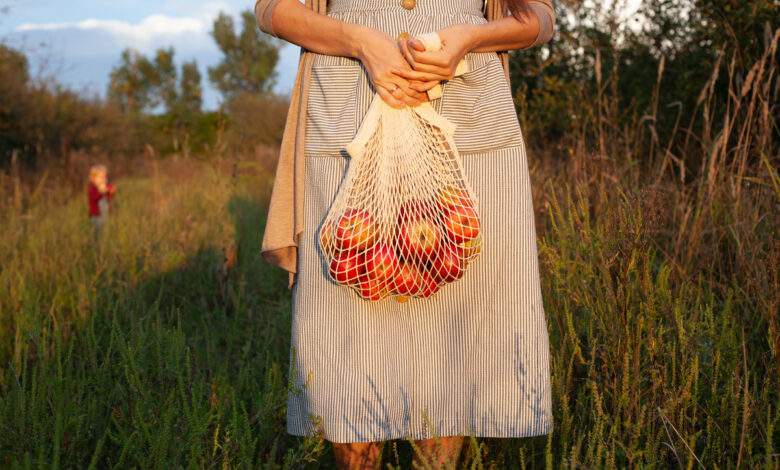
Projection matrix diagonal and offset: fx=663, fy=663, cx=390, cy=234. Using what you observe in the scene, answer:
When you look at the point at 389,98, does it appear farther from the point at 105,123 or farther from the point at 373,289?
the point at 105,123

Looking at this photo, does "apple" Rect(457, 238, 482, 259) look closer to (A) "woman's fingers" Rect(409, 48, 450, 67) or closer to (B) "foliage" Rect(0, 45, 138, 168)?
(A) "woman's fingers" Rect(409, 48, 450, 67)

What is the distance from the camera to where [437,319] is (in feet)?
5.13

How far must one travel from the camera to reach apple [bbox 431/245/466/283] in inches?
55.7

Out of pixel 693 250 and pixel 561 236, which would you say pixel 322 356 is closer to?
pixel 561 236

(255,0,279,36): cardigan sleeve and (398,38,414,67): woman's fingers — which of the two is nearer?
(398,38,414,67): woman's fingers

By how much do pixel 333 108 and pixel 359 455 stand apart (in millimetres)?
841

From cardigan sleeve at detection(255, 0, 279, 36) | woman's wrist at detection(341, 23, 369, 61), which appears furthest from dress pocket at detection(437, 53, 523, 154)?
cardigan sleeve at detection(255, 0, 279, 36)

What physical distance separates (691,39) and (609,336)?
3297 mm

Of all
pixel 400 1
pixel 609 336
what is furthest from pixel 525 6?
pixel 609 336

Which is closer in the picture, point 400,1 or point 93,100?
point 400,1

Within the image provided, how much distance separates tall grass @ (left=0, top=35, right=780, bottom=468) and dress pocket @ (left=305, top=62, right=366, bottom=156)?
0.71 meters

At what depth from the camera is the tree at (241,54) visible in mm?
34688

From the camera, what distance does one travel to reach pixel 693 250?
9.86 ft

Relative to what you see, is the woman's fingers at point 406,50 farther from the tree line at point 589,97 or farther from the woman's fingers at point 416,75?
the tree line at point 589,97
